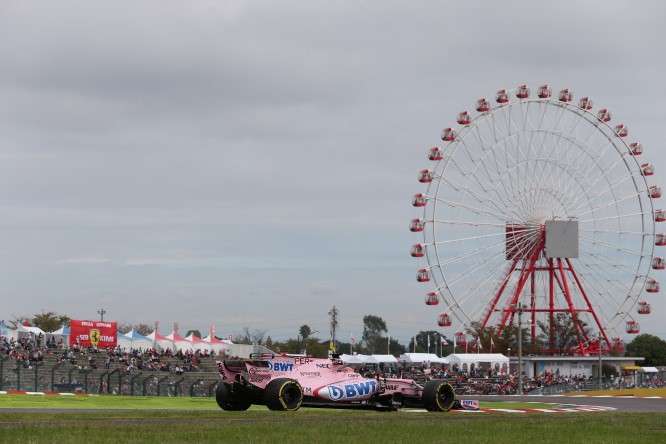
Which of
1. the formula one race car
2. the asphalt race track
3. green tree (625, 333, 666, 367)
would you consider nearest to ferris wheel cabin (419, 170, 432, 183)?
the asphalt race track

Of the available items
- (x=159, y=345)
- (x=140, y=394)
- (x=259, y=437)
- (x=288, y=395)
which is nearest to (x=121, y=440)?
(x=259, y=437)

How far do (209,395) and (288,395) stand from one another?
23.9m

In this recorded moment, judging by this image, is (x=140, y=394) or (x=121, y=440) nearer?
(x=121, y=440)

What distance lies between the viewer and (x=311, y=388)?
28.6 metres

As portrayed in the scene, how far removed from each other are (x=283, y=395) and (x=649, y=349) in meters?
129

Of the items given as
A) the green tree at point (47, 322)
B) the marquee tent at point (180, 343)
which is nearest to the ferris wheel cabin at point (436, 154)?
the marquee tent at point (180, 343)

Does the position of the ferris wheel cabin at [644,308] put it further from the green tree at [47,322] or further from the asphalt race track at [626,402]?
the green tree at [47,322]

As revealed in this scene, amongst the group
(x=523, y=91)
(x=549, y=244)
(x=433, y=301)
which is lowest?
(x=433, y=301)

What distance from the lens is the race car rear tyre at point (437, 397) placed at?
2927cm

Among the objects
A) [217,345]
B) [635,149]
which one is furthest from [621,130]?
[217,345]

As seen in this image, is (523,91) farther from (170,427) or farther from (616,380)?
(170,427)

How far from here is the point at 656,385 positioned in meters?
73.8

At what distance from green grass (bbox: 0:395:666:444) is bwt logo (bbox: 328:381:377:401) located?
3177 mm

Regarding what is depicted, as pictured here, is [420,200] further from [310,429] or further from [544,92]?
[310,429]
